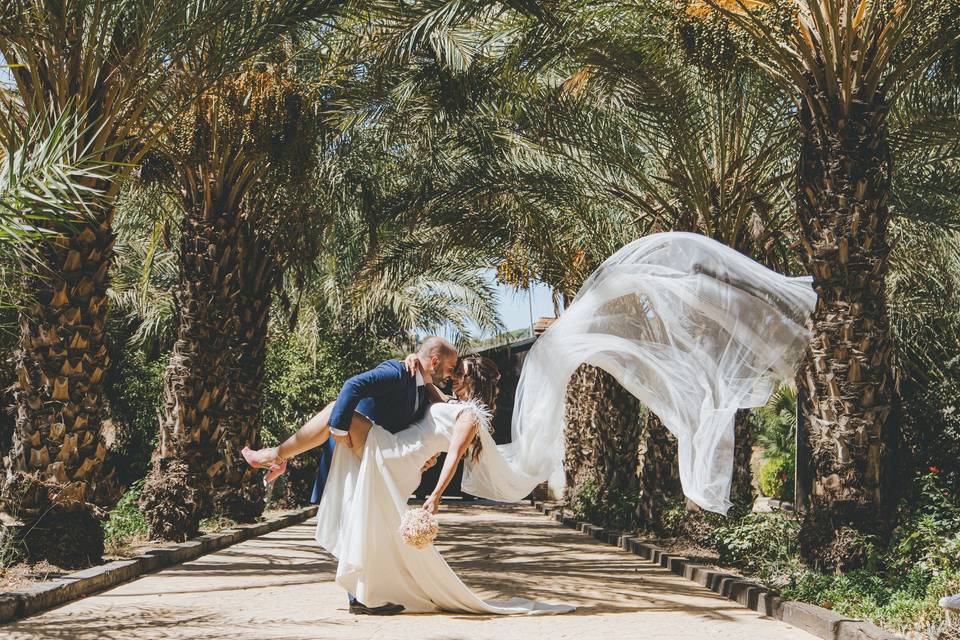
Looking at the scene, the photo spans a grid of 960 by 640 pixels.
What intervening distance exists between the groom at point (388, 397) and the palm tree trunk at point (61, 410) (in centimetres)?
277

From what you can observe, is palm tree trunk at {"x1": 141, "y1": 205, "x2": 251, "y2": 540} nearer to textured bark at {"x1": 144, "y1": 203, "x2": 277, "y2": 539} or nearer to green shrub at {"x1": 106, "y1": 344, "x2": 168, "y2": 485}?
textured bark at {"x1": 144, "y1": 203, "x2": 277, "y2": 539}

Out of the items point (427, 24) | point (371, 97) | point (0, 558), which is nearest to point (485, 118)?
point (371, 97)

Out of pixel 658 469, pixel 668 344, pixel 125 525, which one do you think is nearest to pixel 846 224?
pixel 668 344

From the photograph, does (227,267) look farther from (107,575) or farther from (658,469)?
(658,469)

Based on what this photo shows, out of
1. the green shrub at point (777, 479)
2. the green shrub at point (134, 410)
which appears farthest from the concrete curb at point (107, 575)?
the green shrub at point (777, 479)

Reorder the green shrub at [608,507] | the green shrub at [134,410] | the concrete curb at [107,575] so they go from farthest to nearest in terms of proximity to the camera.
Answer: the green shrub at [134,410] < the green shrub at [608,507] < the concrete curb at [107,575]

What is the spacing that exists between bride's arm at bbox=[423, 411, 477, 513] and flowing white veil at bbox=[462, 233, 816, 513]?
0.23m

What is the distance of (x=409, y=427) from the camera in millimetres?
7941

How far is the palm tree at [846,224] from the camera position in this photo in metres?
8.95

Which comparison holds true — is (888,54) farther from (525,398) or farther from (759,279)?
(525,398)

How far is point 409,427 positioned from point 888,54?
5231mm

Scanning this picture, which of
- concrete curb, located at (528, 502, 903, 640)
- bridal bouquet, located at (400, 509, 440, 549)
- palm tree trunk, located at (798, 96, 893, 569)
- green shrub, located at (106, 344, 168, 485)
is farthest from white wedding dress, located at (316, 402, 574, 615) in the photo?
green shrub, located at (106, 344, 168, 485)

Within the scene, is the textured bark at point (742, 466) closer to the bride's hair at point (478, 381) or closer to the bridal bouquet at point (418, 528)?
the bride's hair at point (478, 381)

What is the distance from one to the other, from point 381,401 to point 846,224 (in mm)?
4447
